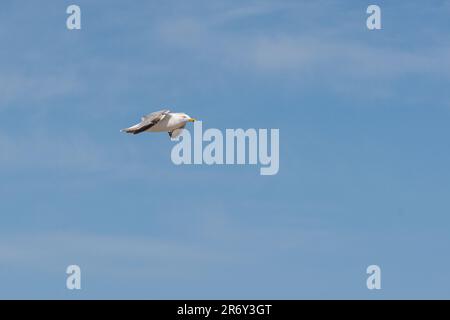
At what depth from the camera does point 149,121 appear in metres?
176

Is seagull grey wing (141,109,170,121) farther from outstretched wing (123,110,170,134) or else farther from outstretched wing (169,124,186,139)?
outstretched wing (169,124,186,139)

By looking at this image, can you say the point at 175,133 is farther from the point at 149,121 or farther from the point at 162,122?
the point at 149,121

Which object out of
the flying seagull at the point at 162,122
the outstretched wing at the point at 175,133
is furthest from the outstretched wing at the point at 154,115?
the outstretched wing at the point at 175,133

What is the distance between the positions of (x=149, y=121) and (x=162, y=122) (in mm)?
2363

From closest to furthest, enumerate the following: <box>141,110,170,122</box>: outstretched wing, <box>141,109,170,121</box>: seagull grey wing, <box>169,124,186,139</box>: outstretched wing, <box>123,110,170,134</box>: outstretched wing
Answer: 1. <box>123,110,170,134</box>: outstretched wing
2. <box>141,110,170,122</box>: outstretched wing
3. <box>141,109,170,121</box>: seagull grey wing
4. <box>169,124,186,139</box>: outstretched wing

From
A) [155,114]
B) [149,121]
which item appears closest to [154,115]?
[155,114]

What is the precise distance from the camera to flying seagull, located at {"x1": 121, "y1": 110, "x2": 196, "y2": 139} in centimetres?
17550

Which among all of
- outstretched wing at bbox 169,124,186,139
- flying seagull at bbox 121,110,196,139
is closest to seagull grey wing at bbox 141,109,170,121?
flying seagull at bbox 121,110,196,139

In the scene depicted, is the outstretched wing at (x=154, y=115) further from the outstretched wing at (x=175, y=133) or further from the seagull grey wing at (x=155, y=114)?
the outstretched wing at (x=175, y=133)
